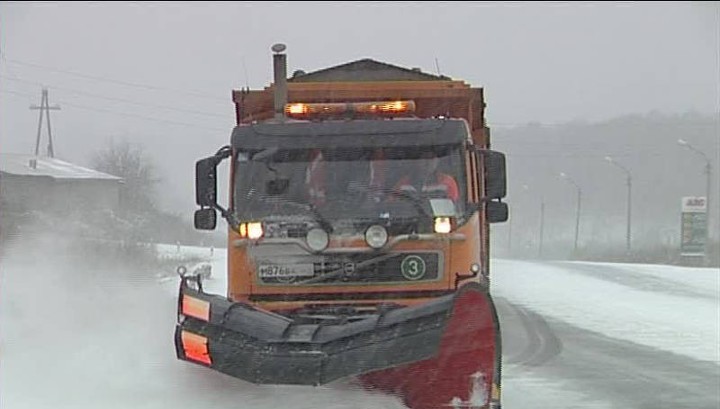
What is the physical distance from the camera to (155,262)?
2848cm

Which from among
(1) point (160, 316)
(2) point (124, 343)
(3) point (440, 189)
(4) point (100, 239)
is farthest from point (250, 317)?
(4) point (100, 239)

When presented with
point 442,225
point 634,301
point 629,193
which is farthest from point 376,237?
point 629,193

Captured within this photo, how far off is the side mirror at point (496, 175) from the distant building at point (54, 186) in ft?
60.0

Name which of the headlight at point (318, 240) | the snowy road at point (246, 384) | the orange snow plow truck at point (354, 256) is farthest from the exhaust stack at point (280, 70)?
the snowy road at point (246, 384)

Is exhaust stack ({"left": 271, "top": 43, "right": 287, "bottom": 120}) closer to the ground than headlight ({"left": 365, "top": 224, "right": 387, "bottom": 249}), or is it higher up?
higher up

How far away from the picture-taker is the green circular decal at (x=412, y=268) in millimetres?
8117

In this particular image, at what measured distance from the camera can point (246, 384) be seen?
7727mm

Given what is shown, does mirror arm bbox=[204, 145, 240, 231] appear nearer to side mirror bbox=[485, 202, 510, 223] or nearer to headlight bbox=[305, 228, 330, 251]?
headlight bbox=[305, 228, 330, 251]

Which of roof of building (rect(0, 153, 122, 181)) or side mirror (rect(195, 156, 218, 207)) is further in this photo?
roof of building (rect(0, 153, 122, 181))

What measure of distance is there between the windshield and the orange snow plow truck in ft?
0.04

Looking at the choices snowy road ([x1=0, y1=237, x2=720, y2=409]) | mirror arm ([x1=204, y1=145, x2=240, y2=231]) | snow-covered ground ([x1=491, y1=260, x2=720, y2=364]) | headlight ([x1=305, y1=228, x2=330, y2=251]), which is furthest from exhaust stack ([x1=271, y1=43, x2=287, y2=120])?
snow-covered ground ([x1=491, y1=260, x2=720, y2=364])

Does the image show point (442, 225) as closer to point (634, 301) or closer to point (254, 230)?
point (254, 230)

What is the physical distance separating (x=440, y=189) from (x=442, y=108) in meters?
1.59

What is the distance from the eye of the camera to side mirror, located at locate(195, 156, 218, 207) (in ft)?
29.2
